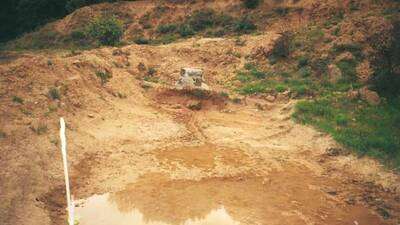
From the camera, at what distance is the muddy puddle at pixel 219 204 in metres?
10.5

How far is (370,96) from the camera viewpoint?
1641 centimetres

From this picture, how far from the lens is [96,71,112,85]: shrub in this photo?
18.0 m

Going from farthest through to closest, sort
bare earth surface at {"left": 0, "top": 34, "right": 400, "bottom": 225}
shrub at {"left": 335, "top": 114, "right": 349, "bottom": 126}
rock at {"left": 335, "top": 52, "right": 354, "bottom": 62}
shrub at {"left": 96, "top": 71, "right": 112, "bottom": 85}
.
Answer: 1. rock at {"left": 335, "top": 52, "right": 354, "bottom": 62}
2. shrub at {"left": 96, "top": 71, "right": 112, "bottom": 85}
3. shrub at {"left": 335, "top": 114, "right": 349, "bottom": 126}
4. bare earth surface at {"left": 0, "top": 34, "right": 400, "bottom": 225}

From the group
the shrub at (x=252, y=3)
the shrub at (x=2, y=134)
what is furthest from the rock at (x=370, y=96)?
the shrub at (x=252, y=3)

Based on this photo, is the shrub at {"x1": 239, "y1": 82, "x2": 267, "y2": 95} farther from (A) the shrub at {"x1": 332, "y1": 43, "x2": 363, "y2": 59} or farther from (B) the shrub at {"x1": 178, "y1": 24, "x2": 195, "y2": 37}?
(B) the shrub at {"x1": 178, "y1": 24, "x2": 195, "y2": 37}

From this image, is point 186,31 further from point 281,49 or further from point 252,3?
point 281,49

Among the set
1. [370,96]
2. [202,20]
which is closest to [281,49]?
[370,96]

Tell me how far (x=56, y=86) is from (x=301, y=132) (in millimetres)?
8855

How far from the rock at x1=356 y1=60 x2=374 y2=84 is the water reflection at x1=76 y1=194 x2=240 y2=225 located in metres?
10.2

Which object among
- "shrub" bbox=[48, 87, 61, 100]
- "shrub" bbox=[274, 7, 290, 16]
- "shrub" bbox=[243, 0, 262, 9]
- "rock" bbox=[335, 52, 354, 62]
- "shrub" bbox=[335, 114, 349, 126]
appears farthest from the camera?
"shrub" bbox=[243, 0, 262, 9]

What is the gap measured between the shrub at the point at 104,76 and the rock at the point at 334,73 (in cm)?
939

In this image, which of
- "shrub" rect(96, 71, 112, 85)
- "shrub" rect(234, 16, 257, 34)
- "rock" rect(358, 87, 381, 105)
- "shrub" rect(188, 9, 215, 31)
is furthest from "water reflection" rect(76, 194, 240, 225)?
"shrub" rect(188, 9, 215, 31)

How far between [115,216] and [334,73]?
12177mm

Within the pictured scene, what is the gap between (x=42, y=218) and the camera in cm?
980
